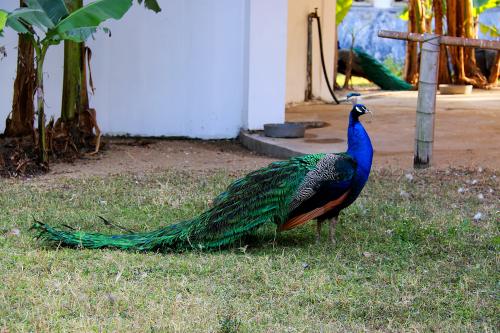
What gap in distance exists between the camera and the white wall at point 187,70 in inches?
419

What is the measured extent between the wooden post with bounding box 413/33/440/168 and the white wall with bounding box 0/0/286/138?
9.28 feet

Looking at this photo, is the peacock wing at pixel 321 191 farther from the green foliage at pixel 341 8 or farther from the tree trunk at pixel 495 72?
the tree trunk at pixel 495 72

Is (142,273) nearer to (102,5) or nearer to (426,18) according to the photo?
(102,5)

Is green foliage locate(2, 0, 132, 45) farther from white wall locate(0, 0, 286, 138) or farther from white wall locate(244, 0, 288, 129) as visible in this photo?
white wall locate(244, 0, 288, 129)

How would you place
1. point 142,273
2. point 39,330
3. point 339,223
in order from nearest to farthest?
point 39,330 → point 142,273 → point 339,223

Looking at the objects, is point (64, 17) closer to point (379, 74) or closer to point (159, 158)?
point (159, 158)

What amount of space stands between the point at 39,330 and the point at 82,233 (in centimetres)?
151

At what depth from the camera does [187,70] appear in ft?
35.5

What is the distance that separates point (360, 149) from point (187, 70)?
5.40 metres

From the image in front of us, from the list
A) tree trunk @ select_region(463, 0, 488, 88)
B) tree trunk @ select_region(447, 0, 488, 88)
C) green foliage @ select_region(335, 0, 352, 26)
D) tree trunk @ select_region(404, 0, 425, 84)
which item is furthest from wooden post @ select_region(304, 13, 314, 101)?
tree trunk @ select_region(404, 0, 425, 84)

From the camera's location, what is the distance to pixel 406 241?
6035 mm

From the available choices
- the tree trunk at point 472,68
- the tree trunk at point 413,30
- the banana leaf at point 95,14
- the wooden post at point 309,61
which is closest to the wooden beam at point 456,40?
the banana leaf at point 95,14

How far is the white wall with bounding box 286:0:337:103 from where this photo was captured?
14.4 m

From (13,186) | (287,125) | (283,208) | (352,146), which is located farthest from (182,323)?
(287,125)
